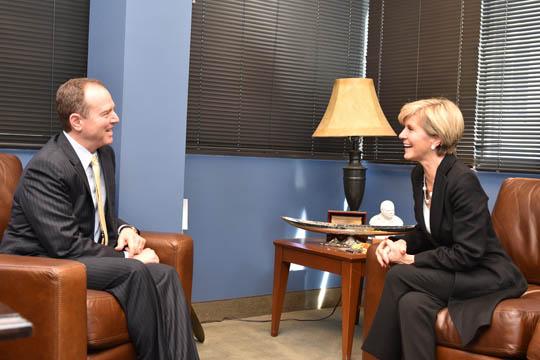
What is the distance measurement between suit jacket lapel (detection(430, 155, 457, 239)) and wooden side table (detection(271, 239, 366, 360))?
1.94 feet

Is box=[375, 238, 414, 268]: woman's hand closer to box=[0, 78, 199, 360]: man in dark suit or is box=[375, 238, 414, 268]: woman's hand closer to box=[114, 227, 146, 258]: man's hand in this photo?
box=[0, 78, 199, 360]: man in dark suit

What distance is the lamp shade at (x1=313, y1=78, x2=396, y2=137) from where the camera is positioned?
346 cm

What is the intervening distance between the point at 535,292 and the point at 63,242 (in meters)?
1.84

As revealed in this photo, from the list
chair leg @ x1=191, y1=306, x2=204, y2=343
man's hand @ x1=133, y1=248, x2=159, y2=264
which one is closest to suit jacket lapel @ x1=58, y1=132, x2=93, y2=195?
man's hand @ x1=133, y1=248, x2=159, y2=264

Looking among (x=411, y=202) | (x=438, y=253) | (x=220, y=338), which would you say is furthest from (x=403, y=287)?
(x=411, y=202)

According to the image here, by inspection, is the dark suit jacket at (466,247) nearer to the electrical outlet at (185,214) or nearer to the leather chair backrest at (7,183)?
the electrical outlet at (185,214)

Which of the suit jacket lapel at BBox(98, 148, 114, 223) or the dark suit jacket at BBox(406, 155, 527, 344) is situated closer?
the dark suit jacket at BBox(406, 155, 527, 344)

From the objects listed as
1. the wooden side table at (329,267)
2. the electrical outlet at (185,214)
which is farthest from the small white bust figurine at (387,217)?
the electrical outlet at (185,214)

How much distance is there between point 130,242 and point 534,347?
1.51 metres

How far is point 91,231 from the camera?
98.3 inches

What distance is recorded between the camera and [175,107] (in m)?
3.04

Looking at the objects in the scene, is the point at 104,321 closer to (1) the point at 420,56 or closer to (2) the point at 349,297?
(2) the point at 349,297

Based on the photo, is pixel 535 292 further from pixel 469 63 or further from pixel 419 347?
pixel 469 63


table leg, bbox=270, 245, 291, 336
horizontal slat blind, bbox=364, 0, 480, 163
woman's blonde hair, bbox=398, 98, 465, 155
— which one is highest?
horizontal slat blind, bbox=364, 0, 480, 163
